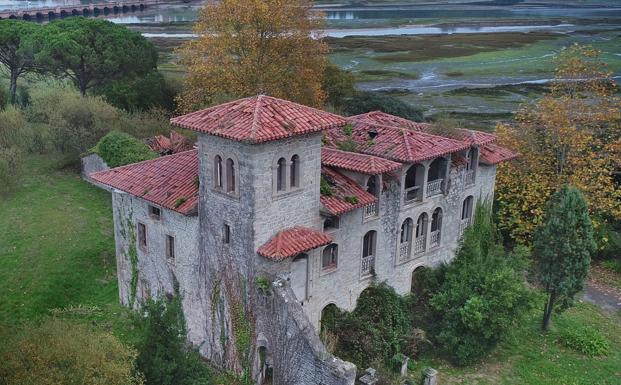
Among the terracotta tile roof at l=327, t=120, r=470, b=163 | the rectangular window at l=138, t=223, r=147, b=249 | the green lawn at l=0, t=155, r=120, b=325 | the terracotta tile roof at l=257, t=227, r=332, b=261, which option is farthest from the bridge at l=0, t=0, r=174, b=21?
the terracotta tile roof at l=257, t=227, r=332, b=261

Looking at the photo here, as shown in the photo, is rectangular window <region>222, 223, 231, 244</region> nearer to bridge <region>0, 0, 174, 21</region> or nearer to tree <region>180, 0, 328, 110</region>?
tree <region>180, 0, 328, 110</region>

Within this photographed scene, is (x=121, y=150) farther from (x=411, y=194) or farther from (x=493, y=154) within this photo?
(x=493, y=154)

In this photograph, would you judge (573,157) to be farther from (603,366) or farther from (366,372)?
(366,372)

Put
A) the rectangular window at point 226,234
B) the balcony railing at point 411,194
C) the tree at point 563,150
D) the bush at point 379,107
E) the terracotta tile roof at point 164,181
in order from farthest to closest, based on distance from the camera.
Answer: the bush at point 379,107, the tree at point 563,150, the balcony railing at point 411,194, the terracotta tile roof at point 164,181, the rectangular window at point 226,234

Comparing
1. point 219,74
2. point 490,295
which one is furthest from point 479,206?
point 219,74

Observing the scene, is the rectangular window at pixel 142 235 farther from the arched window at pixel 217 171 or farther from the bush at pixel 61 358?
the bush at pixel 61 358

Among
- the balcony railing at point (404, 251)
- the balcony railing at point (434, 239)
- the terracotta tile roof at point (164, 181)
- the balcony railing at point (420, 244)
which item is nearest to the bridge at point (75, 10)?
the terracotta tile roof at point (164, 181)

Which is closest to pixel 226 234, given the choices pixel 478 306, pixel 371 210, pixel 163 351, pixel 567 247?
pixel 163 351
